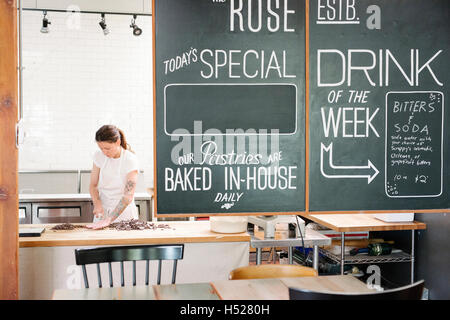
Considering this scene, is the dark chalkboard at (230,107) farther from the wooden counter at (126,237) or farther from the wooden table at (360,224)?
the wooden table at (360,224)

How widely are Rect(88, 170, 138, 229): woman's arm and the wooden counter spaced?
11 centimetres

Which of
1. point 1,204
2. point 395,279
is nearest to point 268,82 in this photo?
point 1,204

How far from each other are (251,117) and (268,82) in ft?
0.71

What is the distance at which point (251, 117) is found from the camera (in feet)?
8.07

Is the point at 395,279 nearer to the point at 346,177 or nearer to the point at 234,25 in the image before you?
the point at 346,177

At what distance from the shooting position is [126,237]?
3.36 m

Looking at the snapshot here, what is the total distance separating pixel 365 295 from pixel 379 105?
130 centimetres

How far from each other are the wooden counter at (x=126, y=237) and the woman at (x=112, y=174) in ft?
1.84

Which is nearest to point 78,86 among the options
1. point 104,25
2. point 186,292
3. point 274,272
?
point 104,25

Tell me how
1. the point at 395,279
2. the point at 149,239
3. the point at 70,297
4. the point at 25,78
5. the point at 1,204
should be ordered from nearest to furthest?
the point at 70,297, the point at 1,204, the point at 149,239, the point at 395,279, the point at 25,78

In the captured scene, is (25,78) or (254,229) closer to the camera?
(254,229)

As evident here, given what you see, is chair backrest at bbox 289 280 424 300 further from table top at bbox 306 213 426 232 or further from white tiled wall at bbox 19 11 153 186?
white tiled wall at bbox 19 11 153 186

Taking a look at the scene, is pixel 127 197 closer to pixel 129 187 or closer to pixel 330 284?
pixel 129 187

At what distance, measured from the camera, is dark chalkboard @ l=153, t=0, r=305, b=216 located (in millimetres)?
2402
